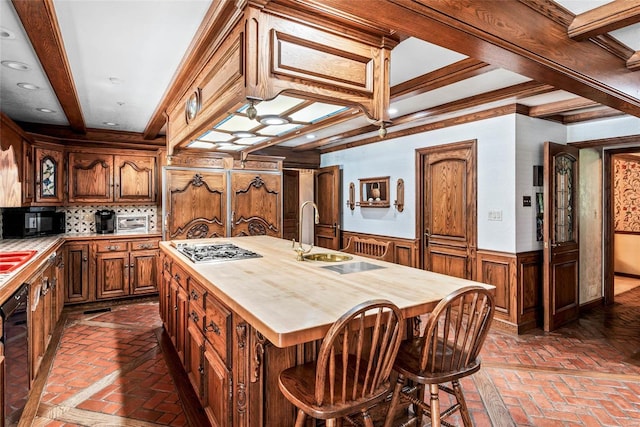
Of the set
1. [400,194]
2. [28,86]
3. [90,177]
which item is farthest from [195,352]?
[90,177]

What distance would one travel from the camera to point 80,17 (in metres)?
1.99

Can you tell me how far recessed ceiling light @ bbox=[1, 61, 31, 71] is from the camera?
2.54 m

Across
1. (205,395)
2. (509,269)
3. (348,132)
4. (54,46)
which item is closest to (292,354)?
(205,395)

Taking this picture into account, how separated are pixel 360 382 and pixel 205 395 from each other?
3.74 ft

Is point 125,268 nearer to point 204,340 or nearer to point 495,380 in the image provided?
point 204,340

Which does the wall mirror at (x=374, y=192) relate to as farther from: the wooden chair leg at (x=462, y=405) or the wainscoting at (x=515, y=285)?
the wooden chair leg at (x=462, y=405)

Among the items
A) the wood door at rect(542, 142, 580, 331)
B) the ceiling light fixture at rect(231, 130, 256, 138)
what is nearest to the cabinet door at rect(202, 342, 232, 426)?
the ceiling light fixture at rect(231, 130, 256, 138)

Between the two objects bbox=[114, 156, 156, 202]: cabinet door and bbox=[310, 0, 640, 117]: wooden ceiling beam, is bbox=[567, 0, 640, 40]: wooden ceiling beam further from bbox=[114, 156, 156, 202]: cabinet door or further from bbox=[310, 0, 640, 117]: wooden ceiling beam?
bbox=[114, 156, 156, 202]: cabinet door

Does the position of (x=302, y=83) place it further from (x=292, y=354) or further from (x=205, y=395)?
(x=205, y=395)

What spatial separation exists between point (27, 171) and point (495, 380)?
511 cm

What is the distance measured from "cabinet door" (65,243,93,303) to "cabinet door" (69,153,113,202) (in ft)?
2.29

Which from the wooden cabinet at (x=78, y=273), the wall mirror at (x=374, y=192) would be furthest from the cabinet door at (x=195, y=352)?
the wall mirror at (x=374, y=192)

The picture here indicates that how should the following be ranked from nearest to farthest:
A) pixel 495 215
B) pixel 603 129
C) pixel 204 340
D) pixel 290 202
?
pixel 204 340
pixel 495 215
pixel 603 129
pixel 290 202

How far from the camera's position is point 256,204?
5555 mm
